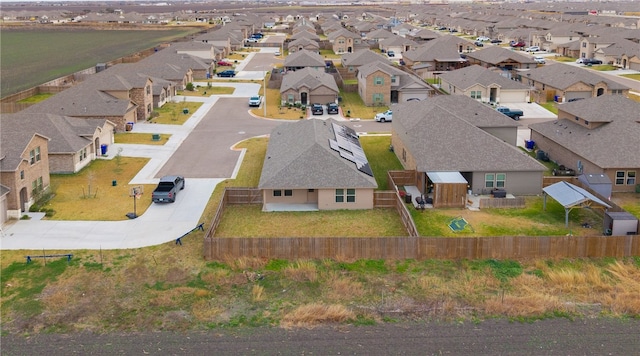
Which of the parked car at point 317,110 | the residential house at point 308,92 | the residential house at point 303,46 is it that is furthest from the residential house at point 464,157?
the residential house at point 303,46

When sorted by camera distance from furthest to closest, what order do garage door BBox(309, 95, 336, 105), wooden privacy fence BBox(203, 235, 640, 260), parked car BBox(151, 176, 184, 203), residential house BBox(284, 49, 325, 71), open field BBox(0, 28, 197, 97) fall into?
open field BBox(0, 28, 197, 97) < residential house BBox(284, 49, 325, 71) < garage door BBox(309, 95, 336, 105) < parked car BBox(151, 176, 184, 203) < wooden privacy fence BBox(203, 235, 640, 260)

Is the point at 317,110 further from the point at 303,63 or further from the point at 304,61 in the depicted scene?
the point at 304,61

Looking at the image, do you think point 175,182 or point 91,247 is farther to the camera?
point 175,182

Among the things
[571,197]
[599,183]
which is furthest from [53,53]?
[571,197]

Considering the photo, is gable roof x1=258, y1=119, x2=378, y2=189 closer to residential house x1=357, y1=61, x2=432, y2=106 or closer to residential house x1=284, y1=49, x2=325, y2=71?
residential house x1=357, y1=61, x2=432, y2=106

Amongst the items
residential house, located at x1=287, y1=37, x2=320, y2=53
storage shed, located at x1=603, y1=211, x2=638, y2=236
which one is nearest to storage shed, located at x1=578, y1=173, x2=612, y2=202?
storage shed, located at x1=603, y1=211, x2=638, y2=236

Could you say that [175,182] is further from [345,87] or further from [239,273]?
[345,87]

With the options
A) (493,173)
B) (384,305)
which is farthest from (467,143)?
(384,305)
